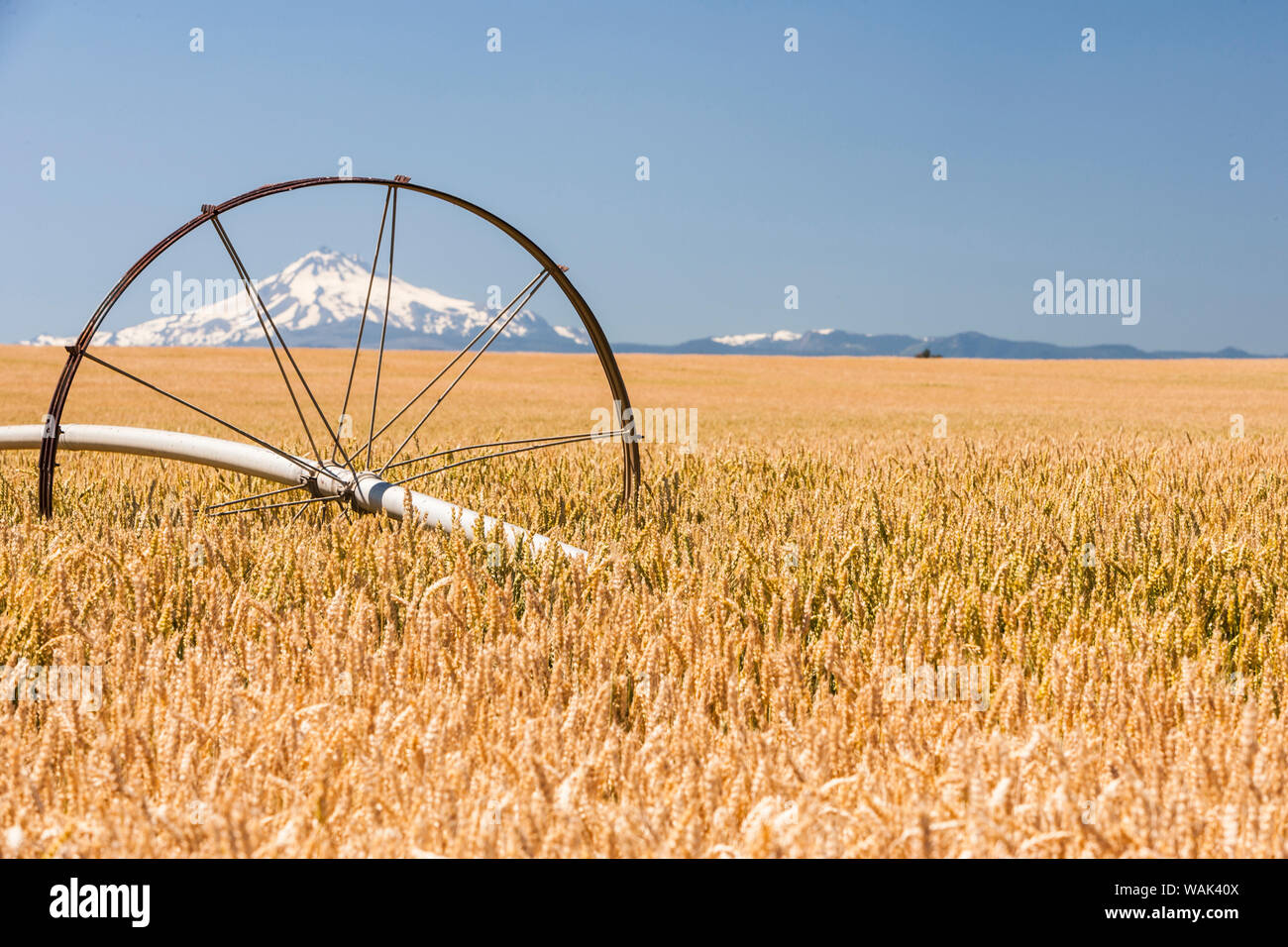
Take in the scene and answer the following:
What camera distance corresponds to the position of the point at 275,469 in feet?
14.9

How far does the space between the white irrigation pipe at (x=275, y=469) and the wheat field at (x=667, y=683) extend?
0.61ft

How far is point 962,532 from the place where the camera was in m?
3.81

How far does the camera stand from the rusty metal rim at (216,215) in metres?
3.88

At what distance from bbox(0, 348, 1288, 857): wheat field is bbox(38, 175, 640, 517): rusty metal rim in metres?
0.32

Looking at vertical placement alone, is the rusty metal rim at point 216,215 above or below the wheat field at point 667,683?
above

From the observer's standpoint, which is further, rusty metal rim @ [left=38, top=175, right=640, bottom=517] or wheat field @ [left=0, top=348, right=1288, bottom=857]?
rusty metal rim @ [left=38, top=175, right=640, bottom=517]

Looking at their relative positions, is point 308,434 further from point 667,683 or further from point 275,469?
point 667,683

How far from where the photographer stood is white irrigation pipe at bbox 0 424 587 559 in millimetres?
3826

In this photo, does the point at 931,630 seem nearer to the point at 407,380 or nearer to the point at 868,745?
the point at 868,745

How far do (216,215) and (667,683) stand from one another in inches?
132
